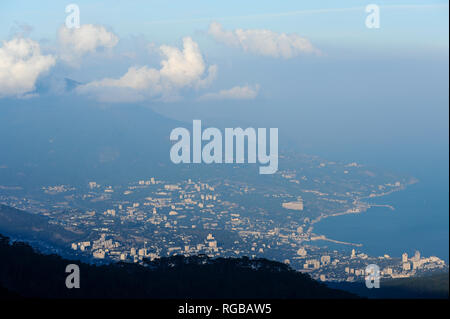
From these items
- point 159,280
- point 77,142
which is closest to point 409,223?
point 159,280

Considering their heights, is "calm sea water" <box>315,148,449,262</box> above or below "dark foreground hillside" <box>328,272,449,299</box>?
above

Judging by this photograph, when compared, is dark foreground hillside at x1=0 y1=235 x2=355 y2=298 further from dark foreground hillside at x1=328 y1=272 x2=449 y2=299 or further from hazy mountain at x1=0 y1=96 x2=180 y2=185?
hazy mountain at x1=0 y1=96 x2=180 y2=185

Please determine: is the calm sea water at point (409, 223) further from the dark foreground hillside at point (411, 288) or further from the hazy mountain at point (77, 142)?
the hazy mountain at point (77, 142)

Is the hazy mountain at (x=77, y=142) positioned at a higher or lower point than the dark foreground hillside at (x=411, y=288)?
higher

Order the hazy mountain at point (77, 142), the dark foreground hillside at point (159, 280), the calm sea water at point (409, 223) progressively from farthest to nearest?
the hazy mountain at point (77, 142), the calm sea water at point (409, 223), the dark foreground hillside at point (159, 280)

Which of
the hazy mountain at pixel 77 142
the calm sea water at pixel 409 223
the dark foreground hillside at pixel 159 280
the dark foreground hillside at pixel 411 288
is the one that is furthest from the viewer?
the hazy mountain at pixel 77 142

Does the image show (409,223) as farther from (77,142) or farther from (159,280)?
(77,142)

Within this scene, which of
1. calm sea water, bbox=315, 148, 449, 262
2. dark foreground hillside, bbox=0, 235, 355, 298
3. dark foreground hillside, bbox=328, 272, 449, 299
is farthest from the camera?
calm sea water, bbox=315, 148, 449, 262

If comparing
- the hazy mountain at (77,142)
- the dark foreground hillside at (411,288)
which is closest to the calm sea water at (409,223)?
the dark foreground hillside at (411,288)

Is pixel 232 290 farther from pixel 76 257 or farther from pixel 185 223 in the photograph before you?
pixel 185 223

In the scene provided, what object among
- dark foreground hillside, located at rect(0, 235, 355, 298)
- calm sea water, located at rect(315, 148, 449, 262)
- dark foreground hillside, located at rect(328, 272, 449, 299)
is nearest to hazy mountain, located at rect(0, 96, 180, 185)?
calm sea water, located at rect(315, 148, 449, 262)
